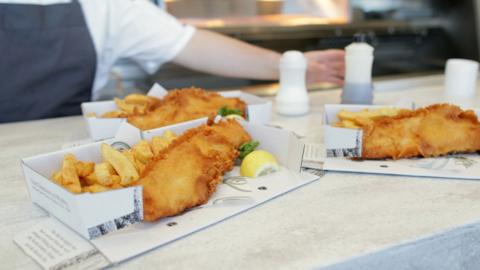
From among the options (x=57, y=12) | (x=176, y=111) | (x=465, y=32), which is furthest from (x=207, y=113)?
(x=465, y=32)

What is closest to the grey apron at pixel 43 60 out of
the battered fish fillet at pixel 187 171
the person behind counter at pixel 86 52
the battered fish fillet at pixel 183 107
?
the person behind counter at pixel 86 52

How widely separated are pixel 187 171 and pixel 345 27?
1.89 meters

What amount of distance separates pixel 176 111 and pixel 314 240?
0.46 metres

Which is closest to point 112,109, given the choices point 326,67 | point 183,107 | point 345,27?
point 183,107

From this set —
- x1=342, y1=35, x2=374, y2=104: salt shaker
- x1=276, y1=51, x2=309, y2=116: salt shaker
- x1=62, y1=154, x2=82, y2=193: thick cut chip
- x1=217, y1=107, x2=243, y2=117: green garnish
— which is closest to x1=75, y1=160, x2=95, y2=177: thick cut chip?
x1=62, y1=154, x2=82, y2=193: thick cut chip

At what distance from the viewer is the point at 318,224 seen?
577 millimetres

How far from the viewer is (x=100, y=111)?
1010mm

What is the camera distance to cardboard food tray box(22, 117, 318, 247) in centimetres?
52

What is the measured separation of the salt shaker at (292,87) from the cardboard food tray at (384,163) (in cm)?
33

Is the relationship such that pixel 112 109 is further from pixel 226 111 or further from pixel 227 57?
pixel 227 57

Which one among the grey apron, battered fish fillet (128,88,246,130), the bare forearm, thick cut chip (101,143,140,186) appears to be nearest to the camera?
thick cut chip (101,143,140,186)

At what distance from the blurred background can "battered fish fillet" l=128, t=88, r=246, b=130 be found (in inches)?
41.9

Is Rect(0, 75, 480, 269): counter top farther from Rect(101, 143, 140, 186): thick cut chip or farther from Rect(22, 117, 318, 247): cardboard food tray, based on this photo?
Rect(101, 143, 140, 186): thick cut chip

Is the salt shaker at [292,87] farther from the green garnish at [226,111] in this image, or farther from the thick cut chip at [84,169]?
the thick cut chip at [84,169]
